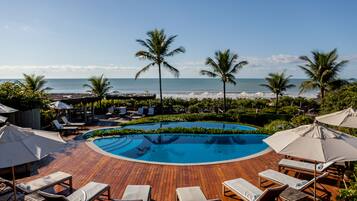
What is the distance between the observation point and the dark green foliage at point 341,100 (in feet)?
34.9

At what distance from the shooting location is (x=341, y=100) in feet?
37.4

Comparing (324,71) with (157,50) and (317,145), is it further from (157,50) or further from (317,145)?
(317,145)

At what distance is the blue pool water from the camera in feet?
34.4

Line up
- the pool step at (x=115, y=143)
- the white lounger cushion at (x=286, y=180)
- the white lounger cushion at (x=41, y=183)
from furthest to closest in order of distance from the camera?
the pool step at (x=115, y=143) → the white lounger cushion at (x=286, y=180) → the white lounger cushion at (x=41, y=183)

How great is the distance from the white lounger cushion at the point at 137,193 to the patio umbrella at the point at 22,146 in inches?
67.1

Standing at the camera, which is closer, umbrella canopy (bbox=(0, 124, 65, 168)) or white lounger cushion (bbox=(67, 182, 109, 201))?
umbrella canopy (bbox=(0, 124, 65, 168))

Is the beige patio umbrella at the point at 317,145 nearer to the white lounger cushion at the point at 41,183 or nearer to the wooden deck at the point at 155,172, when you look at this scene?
the wooden deck at the point at 155,172

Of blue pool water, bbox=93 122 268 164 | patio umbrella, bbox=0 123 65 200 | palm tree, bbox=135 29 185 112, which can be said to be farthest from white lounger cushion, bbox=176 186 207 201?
palm tree, bbox=135 29 185 112

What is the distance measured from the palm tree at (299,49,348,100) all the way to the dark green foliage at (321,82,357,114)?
6.50m

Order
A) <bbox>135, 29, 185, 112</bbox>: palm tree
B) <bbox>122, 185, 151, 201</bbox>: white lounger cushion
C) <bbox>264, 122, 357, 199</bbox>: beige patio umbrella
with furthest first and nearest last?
<bbox>135, 29, 185, 112</bbox>: palm tree < <bbox>122, 185, 151, 201</bbox>: white lounger cushion < <bbox>264, 122, 357, 199</bbox>: beige patio umbrella

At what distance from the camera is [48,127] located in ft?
46.6

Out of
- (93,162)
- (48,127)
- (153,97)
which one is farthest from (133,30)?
(93,162)

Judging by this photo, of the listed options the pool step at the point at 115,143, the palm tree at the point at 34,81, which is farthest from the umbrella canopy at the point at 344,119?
the palm tree at the point at 34,81

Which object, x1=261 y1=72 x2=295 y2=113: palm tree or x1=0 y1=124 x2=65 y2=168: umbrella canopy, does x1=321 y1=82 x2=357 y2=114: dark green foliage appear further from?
x1=0 y1=124 x2=65 y2=168: umbrella canopy
